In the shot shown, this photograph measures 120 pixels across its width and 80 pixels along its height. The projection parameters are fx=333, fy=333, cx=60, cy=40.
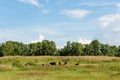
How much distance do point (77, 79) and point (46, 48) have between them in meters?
85.3

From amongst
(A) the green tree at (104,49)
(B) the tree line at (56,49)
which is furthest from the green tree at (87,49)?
(A) the green tree at (104,49)

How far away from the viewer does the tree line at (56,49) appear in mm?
115188

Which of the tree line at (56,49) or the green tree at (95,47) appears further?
the green tree at (95,47)

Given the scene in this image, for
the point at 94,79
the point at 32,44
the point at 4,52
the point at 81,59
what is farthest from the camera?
the point at 32,44

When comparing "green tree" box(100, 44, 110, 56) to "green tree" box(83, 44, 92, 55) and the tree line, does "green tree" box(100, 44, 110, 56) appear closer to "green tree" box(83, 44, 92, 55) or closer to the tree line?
the tree line

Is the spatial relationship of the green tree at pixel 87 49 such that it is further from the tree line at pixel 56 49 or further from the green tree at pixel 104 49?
the green tree at pixel 104 49

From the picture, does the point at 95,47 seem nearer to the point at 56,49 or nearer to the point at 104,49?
the point at 104,49

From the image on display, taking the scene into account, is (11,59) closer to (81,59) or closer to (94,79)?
(81,59)

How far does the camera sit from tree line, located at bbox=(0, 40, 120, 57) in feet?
378

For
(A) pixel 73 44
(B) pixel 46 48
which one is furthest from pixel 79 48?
(B) pixel 46 48

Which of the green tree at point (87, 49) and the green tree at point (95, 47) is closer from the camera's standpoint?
the green tree at point (87, 49)

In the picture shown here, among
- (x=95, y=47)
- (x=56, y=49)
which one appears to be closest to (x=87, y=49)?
(x=95, y=47)

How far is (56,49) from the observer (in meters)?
117

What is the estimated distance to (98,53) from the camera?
388 ft
